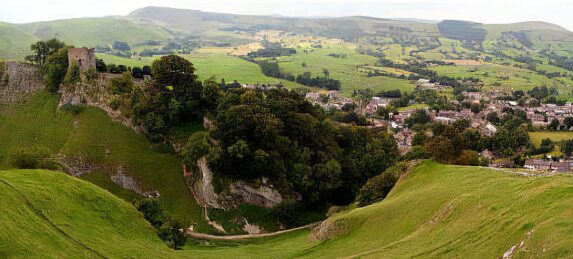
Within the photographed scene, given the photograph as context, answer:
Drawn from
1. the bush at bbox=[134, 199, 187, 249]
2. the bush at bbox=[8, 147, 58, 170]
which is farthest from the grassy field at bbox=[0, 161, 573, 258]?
the bush at bbox=[8, 147, 58, 170]

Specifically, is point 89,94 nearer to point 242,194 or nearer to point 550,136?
point 242,194

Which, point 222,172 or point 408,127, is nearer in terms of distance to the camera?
point 222,172

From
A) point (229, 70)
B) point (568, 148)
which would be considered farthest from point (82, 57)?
point (229, 70)

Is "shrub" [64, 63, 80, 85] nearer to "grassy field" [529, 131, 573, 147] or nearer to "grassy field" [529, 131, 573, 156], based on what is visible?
"grassy field" [529, 131, 573, 156]

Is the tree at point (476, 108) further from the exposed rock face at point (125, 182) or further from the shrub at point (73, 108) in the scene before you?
the shrub at point (73, 108)

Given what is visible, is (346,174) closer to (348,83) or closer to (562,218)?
(562,218)

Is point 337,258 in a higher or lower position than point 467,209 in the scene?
lower

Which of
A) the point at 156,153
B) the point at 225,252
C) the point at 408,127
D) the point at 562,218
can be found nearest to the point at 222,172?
the point at 156,153
